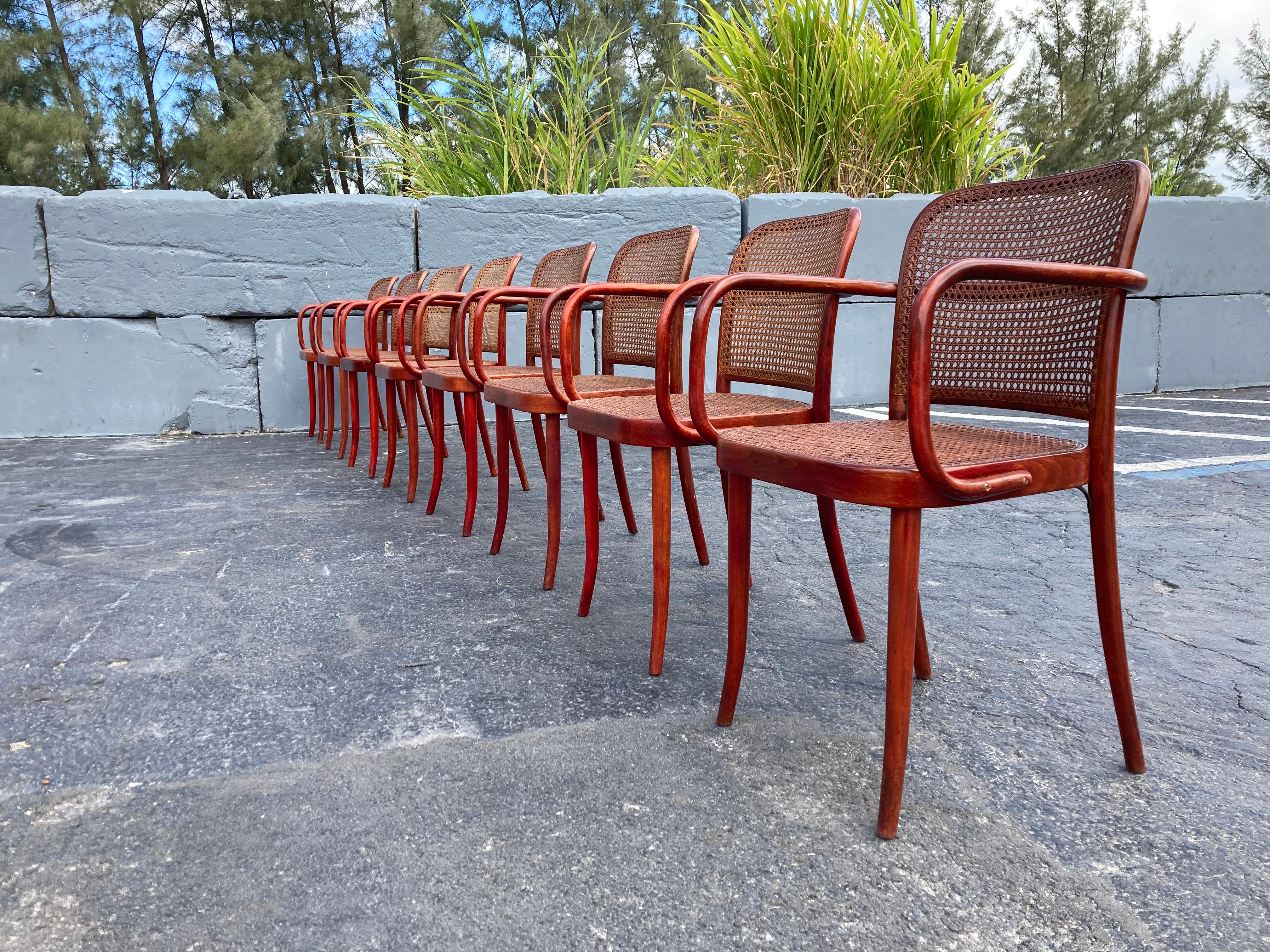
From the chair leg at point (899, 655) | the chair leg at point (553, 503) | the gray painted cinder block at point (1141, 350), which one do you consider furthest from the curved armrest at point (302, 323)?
the gray painted cinder block at point (1141, 350)

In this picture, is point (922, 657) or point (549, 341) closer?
point (922, 657)

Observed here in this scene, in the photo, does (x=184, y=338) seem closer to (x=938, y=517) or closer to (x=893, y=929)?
(x=938, y=517)

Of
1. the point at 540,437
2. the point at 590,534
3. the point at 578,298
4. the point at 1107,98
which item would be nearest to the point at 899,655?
the point at 590,534

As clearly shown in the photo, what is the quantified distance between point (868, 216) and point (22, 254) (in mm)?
4290

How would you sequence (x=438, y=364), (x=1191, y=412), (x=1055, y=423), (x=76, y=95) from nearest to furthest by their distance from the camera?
(x=438, y=364) → (x=1055, y=423) → (x=1191, y=412) → (x=76, y=95)

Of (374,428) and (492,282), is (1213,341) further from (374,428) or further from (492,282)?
(374,428)

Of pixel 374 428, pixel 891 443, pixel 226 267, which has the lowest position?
pixel 374 428

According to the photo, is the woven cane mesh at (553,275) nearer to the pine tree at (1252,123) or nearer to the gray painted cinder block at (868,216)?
the gray painted cinder block at (868,216)

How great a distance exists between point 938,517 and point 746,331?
3.59 ft

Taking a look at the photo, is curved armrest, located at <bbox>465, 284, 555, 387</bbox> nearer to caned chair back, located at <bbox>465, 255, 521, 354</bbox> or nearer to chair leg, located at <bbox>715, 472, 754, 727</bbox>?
caned chair back, located at <bbox>465, 255, 521, 354</bbox>

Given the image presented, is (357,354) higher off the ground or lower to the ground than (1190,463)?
higher

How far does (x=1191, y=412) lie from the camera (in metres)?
4.87

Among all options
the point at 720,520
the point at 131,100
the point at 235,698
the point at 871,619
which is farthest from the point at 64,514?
the point at 131,100

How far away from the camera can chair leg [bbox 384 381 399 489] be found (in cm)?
342
